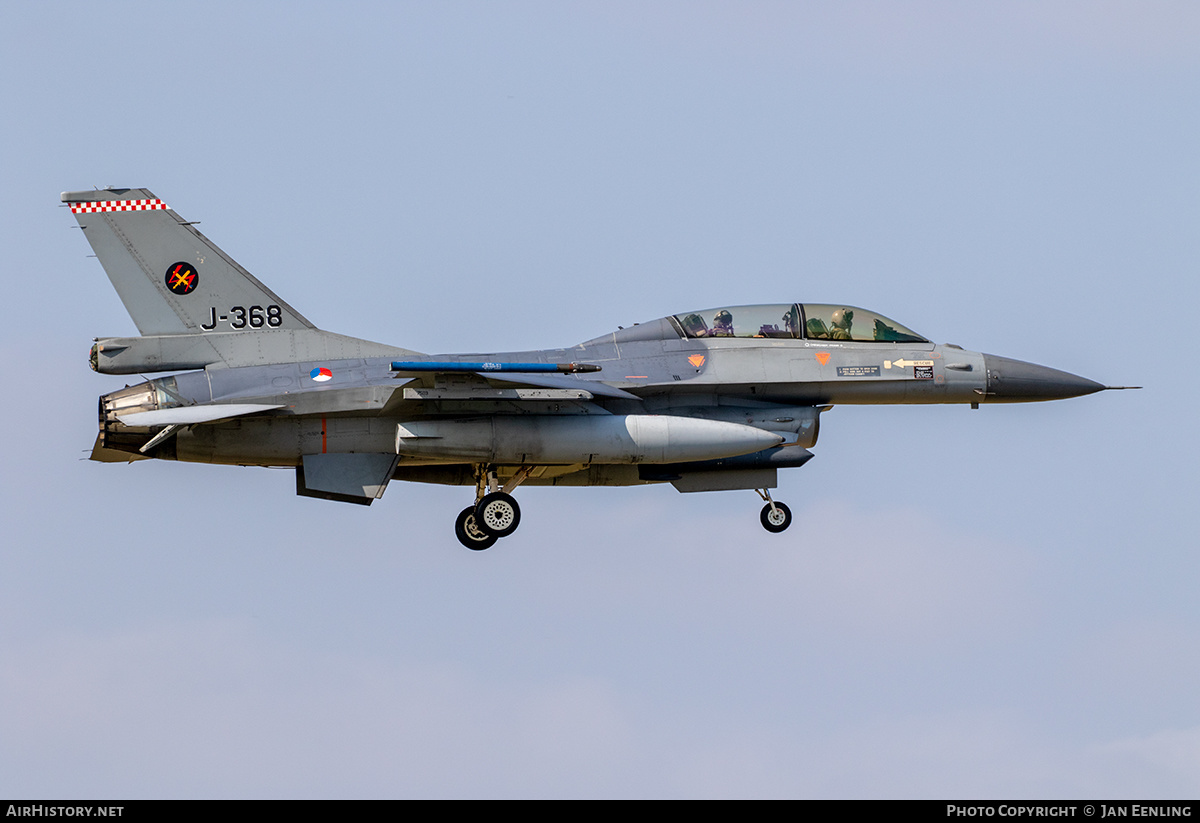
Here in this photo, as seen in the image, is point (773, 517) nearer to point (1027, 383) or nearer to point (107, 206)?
point (1027, 383)

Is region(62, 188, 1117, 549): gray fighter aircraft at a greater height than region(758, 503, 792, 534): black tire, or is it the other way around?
region(62, 188, 1117, 549): gray fighter aircraft

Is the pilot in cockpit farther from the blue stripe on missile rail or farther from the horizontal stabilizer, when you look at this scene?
the horizontal stabilizer

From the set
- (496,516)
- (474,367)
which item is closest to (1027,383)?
(496,516)

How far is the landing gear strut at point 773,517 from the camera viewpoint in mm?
22438

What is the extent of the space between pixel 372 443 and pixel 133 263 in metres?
3.60

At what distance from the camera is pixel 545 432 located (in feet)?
67.3

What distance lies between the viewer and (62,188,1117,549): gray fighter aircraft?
20.2 metres

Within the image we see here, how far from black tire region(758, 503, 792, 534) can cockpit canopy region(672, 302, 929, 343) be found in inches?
88.3

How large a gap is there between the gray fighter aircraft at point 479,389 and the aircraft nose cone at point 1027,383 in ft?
0.08

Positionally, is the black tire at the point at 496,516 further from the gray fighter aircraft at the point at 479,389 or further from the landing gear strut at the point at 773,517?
the landing gear strut at the point at 773,517

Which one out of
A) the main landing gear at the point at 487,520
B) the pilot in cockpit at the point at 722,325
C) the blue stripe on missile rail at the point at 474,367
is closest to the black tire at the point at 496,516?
the main landing gear at the point at 487,520

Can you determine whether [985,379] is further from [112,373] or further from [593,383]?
[112,373]

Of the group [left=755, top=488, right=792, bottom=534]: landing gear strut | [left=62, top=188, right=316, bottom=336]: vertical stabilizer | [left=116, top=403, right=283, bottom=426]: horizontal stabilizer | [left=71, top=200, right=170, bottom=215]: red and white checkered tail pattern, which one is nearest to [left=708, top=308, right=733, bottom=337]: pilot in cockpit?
[left=755, top=488, right=792, bottom=534]: landing gear strut
